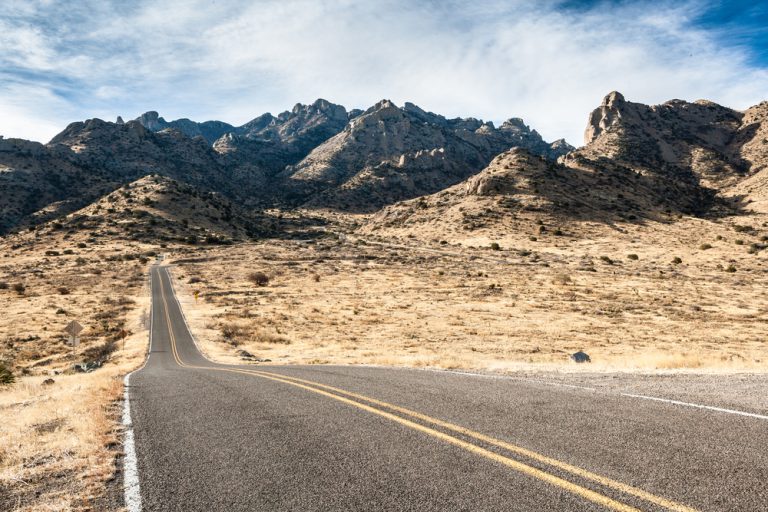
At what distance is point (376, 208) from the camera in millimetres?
171500

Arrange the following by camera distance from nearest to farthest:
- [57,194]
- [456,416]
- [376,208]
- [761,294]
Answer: [456,416]
[761,294]
[57,194]
[376,208]

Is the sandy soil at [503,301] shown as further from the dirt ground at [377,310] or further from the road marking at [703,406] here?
the road marking at [703,406]

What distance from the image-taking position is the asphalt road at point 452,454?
14.2 feet

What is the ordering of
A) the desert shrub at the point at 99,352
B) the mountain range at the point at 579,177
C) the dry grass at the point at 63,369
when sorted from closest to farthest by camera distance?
the dry grass at the point at 63,369, the desert shrub at the point at 99,352, the mountain range at the point at 579,177

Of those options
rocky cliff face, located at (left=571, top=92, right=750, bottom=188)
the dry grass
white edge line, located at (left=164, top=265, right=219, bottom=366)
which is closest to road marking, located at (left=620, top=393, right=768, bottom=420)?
the dry grass

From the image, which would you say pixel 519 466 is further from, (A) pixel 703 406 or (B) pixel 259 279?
(B) pixel 259 279

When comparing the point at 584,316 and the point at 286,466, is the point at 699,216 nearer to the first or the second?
the point at 584,316

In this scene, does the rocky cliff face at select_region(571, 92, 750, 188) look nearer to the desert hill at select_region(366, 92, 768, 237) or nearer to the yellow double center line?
the desert hill at select_region(366, 92, 768, 237)

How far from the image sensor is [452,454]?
5531 mm

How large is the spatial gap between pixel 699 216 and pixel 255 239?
114198 mm

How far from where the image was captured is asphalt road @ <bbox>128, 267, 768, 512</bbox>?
434 cm

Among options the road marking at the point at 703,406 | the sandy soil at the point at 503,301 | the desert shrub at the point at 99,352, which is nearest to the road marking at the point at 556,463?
the road marking at the point at 703,406

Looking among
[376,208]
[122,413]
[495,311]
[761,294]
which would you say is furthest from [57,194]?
[761,294]

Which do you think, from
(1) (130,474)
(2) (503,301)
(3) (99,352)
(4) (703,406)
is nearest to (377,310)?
(2) (503,301)
